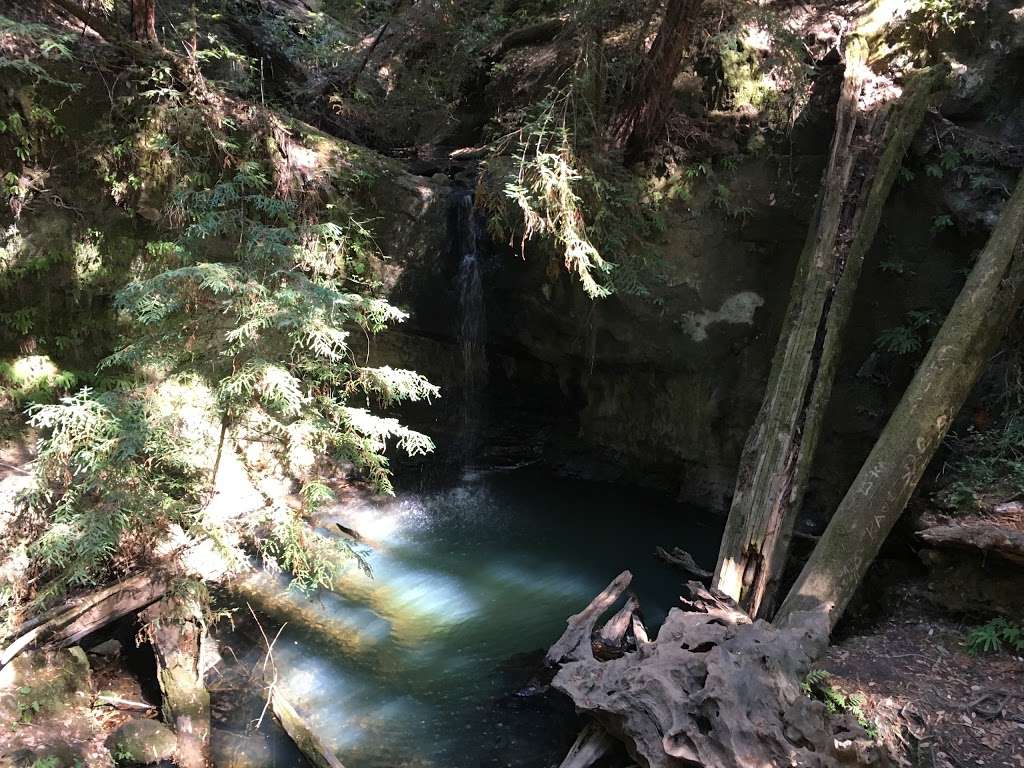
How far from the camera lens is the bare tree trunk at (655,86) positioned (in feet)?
24.6

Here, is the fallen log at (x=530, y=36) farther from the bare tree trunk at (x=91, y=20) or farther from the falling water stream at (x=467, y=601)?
the bare tree trunk at (x=91, y=20)

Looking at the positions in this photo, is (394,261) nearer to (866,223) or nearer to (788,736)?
(866,223)

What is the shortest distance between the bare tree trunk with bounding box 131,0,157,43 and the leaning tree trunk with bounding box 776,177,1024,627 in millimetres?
8827

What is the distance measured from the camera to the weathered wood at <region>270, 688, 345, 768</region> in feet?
15.3

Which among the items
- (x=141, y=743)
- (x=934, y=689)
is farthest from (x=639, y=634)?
(x=141, y=743)

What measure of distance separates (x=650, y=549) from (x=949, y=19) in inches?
287

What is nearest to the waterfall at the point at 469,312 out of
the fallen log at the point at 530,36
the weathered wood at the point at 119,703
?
the fallen log at the point at 530,36

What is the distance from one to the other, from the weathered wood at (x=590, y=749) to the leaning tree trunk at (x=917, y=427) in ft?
5.83

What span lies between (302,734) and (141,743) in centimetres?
109

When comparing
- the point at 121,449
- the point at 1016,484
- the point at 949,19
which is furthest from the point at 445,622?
the point at 949,19

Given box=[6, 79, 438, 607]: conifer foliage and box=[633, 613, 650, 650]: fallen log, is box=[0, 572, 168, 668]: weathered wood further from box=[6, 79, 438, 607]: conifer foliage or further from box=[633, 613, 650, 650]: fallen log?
Result: box=[633, 613, 650, 650]: fallen log

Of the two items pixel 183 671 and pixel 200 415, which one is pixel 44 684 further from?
pixel 200 415

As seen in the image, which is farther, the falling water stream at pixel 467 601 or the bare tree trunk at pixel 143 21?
the bare tree trunk at pixel 143 21

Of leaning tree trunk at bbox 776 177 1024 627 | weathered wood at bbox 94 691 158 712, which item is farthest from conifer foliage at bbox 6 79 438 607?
leaning tree trunk at bbox 776 177 1024 627
